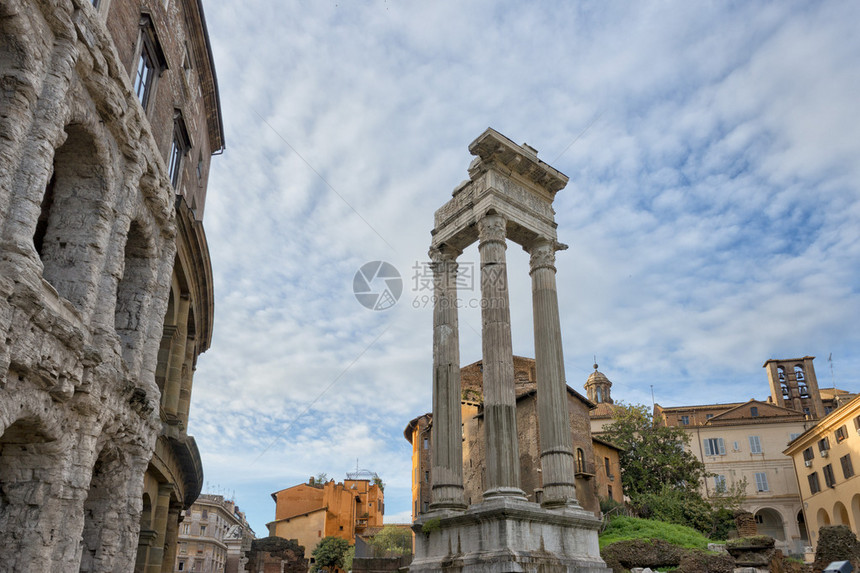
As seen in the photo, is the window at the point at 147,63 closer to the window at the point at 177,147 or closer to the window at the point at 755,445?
the window at the point at 177,147

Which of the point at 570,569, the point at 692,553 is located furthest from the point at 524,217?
the point at 692,553

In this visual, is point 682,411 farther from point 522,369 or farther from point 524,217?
point 524,217

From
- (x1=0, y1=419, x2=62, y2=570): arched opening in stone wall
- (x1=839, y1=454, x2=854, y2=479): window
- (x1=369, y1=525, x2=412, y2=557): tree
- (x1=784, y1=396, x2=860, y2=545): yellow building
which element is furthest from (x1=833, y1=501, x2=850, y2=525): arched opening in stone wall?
(x1=0, y1=419, x2=62, y2=570): arched opening in stone wall

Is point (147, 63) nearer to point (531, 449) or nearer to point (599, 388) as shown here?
point (531, 449)

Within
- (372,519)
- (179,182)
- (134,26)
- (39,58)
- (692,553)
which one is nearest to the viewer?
(39,58)

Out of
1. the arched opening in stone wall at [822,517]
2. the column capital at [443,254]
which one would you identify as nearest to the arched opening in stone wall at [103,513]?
the column capital at [443,254]

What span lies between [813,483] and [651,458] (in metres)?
9.66

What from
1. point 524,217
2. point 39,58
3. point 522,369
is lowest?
point 39,58

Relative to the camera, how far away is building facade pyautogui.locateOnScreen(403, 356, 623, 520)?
108ft

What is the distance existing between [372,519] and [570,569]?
49.9 m

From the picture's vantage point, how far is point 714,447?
1896 inches

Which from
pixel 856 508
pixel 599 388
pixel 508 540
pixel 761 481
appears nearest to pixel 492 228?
pixel 508 540

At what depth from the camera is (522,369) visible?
42312 mm

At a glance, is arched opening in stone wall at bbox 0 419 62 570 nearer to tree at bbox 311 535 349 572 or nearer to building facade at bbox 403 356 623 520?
building facade at bbox 403 356 623 520
